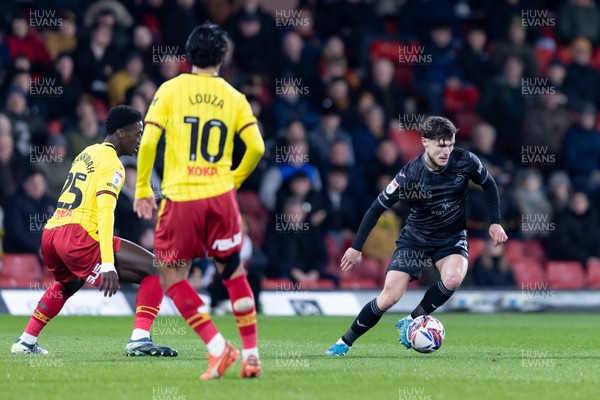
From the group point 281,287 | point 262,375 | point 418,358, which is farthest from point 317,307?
point 262,375

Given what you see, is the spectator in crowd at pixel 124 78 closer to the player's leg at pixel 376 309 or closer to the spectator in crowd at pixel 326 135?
the spectator in crowd at pixel 326 135

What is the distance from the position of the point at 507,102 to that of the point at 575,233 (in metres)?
2.64

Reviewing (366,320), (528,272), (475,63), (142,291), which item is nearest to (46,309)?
(142,291)

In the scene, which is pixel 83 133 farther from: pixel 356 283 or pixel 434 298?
pixel 434 298

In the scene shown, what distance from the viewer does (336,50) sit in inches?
786

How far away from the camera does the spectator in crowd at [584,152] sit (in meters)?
20.4

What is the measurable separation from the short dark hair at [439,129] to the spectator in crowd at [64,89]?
338 inches

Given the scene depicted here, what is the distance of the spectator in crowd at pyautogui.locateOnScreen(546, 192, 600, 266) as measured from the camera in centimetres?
1959

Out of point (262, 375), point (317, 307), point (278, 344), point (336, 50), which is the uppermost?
point (336, 50)

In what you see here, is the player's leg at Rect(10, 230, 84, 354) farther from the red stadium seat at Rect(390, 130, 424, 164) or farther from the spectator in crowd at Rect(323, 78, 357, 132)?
the red stadium seat at Rect(390, 130, 424, 164)

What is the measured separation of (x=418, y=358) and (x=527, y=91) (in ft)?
38.6

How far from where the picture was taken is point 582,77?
21688mm

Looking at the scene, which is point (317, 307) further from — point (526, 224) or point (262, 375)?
point (262, 375)

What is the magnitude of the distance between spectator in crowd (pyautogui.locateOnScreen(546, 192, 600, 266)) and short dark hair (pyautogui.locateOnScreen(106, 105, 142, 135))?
11299 millimetres
